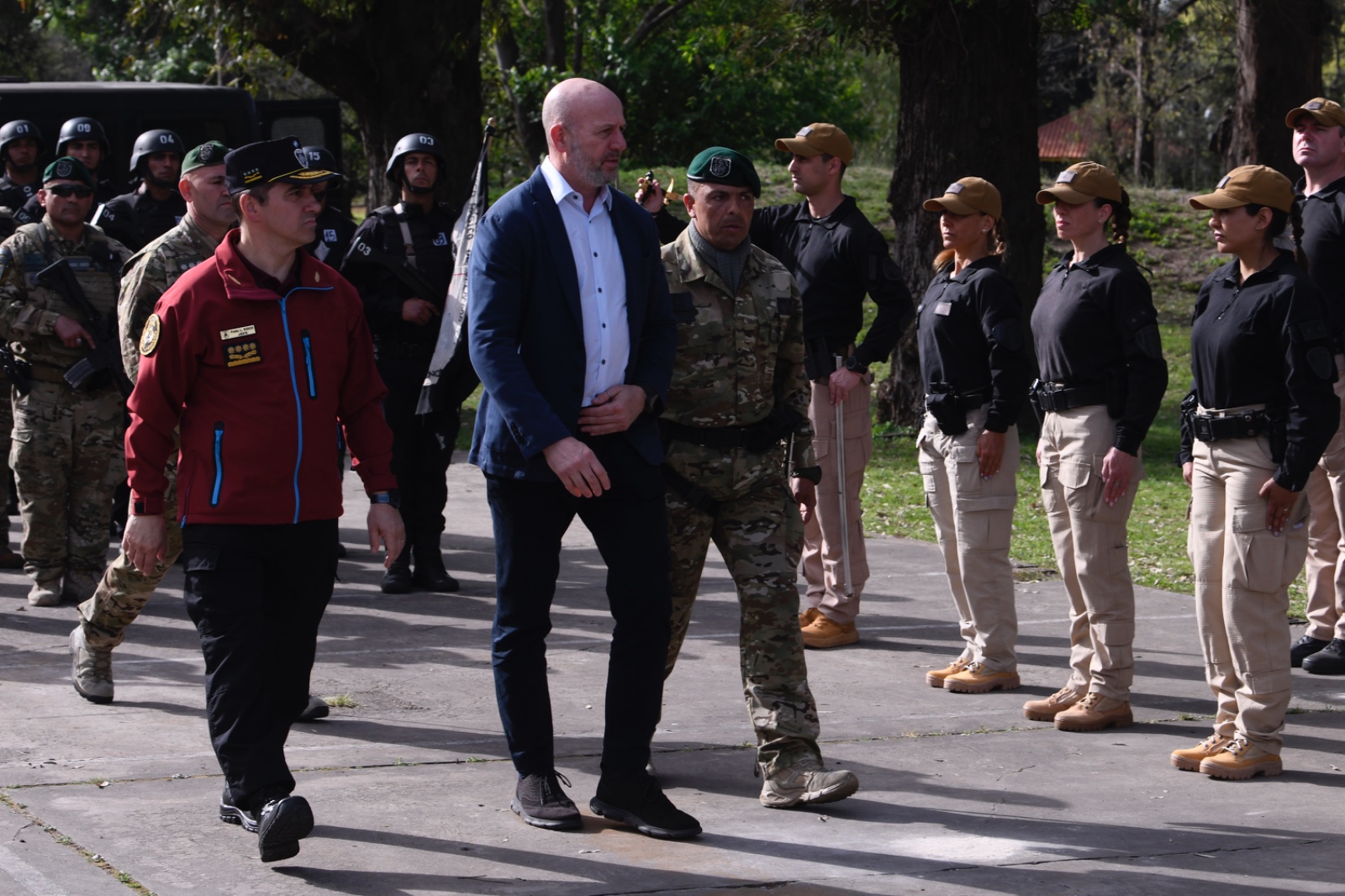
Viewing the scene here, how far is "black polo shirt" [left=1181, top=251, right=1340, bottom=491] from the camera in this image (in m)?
5.43

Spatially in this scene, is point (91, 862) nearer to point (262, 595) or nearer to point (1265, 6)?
point (262, 595)

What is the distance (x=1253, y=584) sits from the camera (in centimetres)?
558

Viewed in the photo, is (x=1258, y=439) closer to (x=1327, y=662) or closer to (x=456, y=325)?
(x=1327, y=662)

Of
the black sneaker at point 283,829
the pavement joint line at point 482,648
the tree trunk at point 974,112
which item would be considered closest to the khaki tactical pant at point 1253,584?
the pavement joint line at point 482,648

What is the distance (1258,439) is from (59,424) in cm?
577


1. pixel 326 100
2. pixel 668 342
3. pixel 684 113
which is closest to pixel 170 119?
pixel 326 100

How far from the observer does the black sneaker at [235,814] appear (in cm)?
468

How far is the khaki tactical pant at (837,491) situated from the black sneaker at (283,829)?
3.74 meters

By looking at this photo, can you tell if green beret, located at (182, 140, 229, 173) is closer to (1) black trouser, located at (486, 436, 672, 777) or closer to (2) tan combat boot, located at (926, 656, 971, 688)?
(1) black trouser, located at (486, 436, 672, 777)

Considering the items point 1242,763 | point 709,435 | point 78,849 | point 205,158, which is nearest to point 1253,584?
point 1242,763

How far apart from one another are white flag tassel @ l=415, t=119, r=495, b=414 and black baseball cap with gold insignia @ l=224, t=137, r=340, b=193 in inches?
138

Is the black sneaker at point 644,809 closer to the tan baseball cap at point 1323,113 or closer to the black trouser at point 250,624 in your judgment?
the black trouser at point 250,624

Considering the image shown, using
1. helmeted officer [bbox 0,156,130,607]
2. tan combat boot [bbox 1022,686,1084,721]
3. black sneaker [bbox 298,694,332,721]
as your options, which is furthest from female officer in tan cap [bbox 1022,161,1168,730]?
helmeted officer [bbox 0,156,130,607]

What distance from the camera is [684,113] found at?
34.5 m
